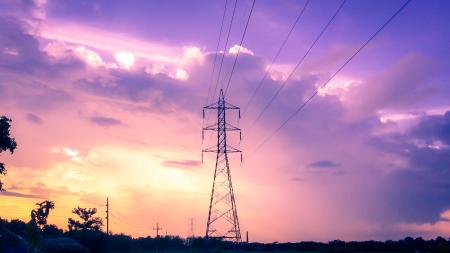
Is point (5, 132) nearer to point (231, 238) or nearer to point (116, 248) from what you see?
point (231, 238)

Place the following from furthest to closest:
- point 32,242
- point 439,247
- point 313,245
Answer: point 313,245
point 439,247
point 32,242

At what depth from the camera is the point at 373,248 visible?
14262 cm

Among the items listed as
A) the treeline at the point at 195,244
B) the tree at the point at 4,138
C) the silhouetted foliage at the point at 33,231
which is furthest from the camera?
the treeline at the point at 195,244

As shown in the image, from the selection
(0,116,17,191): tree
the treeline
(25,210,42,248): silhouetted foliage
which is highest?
(0,116,17,191): tree

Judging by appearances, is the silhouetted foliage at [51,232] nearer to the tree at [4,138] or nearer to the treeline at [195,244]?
the treeline at [195,244]

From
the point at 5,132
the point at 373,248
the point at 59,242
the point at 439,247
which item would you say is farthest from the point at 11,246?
the point at 373,248

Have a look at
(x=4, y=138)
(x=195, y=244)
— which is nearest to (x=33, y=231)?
(x=4, y=138)

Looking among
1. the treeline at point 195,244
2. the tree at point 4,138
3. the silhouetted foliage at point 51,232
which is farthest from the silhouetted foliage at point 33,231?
the silhouetted foliage at point 51,232

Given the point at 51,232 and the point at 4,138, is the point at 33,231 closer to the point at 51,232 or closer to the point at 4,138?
the point at 4,138

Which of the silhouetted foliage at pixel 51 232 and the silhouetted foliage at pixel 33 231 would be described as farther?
the silhouetted foliage at pixel 51 232

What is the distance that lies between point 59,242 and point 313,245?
111476mm

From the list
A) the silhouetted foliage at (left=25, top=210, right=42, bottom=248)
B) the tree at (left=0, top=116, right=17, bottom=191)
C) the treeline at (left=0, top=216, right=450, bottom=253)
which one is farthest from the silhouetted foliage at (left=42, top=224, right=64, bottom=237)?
the silhouetted foliage at (left=25, top=210, right=42, bottom=248)

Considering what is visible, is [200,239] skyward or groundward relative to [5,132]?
groundward

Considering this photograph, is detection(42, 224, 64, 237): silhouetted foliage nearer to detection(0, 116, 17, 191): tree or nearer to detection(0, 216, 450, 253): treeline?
detection(0, 216, 450, 253): treeline
